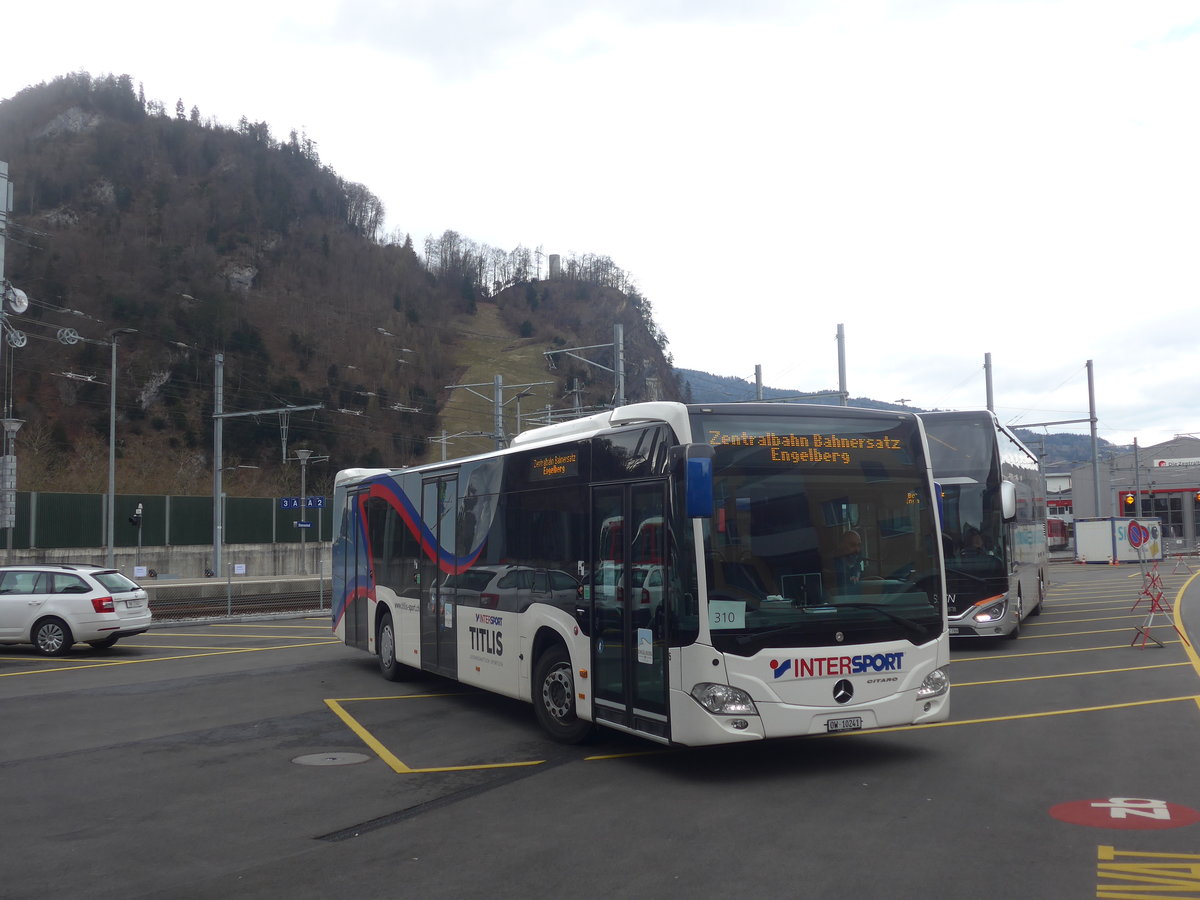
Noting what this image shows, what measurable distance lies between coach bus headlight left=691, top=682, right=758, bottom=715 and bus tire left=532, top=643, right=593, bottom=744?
6.08ft

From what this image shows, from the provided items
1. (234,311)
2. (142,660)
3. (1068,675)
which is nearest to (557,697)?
(1068,675)

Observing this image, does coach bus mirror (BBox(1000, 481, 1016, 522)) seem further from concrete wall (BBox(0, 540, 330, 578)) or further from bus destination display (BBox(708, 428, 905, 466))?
concrete wall (BBox(0, 540, 330, 578))

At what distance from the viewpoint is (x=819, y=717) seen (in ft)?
27.6

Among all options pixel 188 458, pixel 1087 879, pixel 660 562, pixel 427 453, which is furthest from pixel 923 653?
pixel 427 453

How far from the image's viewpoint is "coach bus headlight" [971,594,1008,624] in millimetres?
17359

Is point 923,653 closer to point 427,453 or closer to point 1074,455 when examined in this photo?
point 427,453

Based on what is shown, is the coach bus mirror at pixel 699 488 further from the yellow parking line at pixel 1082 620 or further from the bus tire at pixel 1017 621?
the yellow parking line at pixel 1082 620

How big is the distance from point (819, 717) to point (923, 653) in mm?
1173

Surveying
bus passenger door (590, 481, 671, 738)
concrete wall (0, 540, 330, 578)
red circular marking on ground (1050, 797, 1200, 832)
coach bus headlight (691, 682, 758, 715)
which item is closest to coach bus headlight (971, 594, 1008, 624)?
red circular marking on ground (1050, 797, 1200, 832)

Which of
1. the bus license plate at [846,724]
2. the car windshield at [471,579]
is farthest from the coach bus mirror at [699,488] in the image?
the car windshield at [471,579]

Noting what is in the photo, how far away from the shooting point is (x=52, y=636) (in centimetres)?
1866

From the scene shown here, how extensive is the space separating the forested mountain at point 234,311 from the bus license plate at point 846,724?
65.1m

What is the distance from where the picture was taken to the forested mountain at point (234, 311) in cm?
8756

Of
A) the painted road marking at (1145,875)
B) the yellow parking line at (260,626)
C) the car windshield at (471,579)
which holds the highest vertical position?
the car windshield at (471,579)
